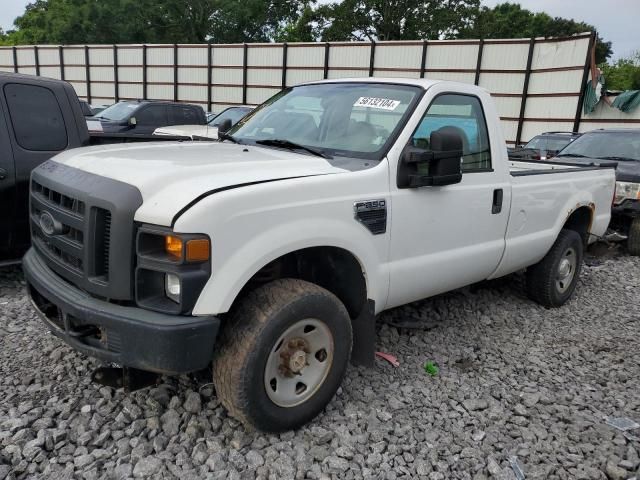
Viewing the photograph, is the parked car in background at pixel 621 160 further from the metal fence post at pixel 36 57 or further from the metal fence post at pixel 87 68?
the metal fence post at pixel 36 57

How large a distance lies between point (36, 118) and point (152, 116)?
9050mm

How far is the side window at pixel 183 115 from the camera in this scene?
45.3ft

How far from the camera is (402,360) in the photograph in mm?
3805

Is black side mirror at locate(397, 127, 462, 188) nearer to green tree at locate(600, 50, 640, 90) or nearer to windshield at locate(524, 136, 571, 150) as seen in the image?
windshield at locate(524, 136, 571, 150)

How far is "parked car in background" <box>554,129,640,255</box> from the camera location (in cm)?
710

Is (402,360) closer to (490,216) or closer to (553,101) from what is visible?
(490,216)

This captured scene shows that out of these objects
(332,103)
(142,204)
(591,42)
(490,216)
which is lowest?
(490,216)

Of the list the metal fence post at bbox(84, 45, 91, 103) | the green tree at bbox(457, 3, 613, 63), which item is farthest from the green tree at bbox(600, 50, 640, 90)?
the metal fence post at bbox(84, 45, 91, 103)

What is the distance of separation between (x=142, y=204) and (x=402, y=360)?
7.37 ft

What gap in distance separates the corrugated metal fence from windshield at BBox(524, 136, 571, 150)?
681 cm

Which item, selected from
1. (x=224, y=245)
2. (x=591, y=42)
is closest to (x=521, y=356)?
(x=224, y=245)

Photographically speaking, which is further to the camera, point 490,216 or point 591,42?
point 591,42

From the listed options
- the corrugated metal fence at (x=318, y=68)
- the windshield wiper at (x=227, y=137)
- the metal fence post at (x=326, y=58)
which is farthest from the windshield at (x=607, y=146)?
the metal fence post at (x=326, y=58)

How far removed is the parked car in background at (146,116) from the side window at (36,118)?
7.83 m
